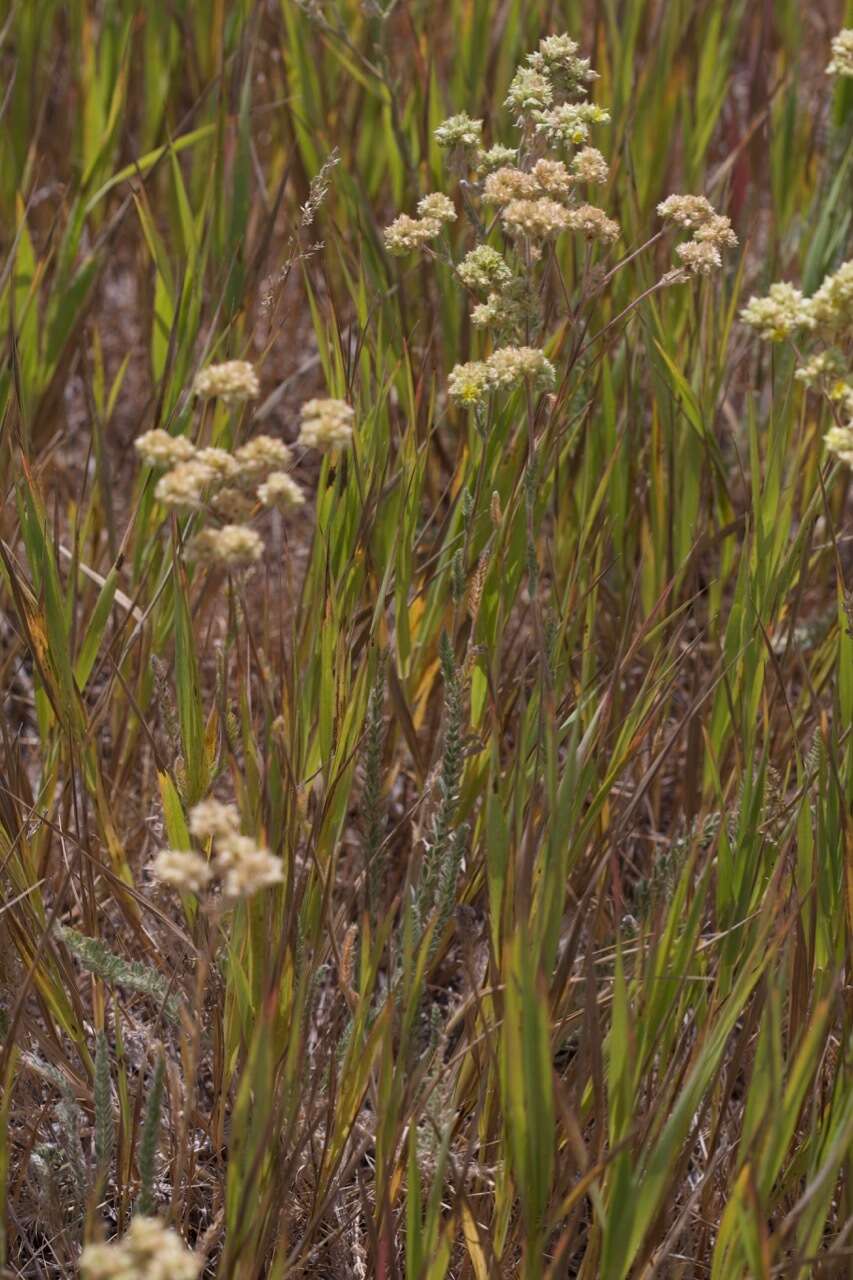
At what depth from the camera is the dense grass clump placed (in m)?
1.17

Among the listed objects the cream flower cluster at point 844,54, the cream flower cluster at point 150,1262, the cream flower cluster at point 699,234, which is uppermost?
the cream flower cluster at point 844,54

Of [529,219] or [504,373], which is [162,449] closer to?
[504,373]

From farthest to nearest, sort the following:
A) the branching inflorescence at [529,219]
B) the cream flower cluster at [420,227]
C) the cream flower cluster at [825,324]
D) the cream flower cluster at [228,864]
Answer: the cream flower cluster at [420,227] < the branching inflorescence at [529,219] < the cream flower cluster at [825,324] < the cream flower cluster at [228,864]

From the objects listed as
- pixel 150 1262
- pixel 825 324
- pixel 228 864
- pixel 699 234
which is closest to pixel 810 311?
pixel 825 324

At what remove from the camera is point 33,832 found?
5.32ft

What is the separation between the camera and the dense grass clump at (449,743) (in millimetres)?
1165

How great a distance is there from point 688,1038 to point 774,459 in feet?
2.18

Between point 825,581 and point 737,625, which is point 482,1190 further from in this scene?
point 825,581

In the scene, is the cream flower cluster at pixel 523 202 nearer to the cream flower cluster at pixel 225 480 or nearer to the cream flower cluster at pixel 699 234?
the cream flower cluster at pixel 699 234

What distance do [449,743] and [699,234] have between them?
0.56 metres

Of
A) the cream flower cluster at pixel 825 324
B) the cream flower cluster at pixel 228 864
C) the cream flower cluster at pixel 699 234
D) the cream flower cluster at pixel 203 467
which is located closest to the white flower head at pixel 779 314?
the cream flower cluster at pixel 825 324

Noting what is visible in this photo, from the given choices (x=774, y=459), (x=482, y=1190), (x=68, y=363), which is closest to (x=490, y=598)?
(x=774, y=459)

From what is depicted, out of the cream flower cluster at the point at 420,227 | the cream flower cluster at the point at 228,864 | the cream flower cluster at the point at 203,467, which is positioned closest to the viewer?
the cream flower cluster at the point at 228,864

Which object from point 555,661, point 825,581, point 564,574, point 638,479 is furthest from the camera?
point 825,581
